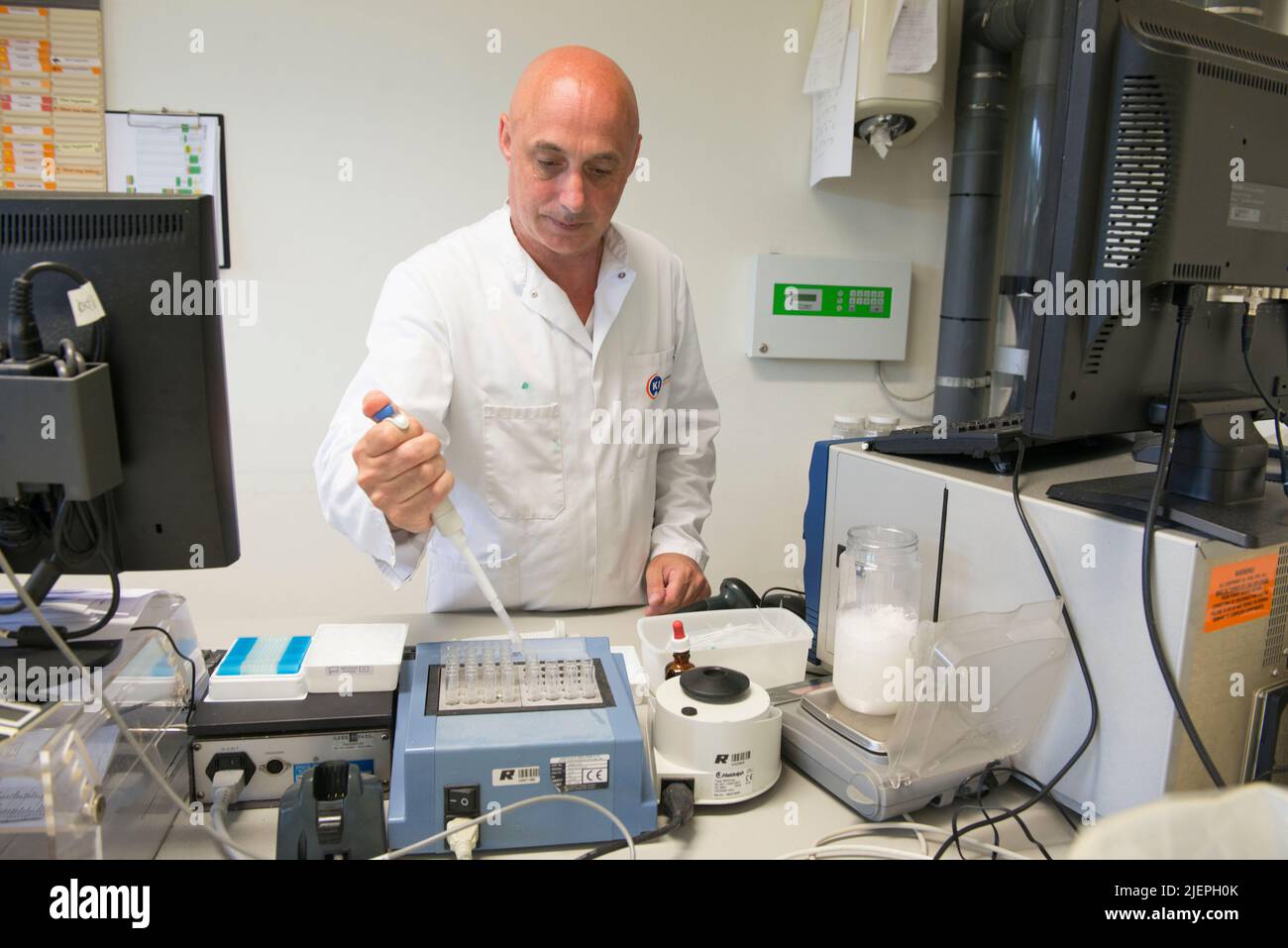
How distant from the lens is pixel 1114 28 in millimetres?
818

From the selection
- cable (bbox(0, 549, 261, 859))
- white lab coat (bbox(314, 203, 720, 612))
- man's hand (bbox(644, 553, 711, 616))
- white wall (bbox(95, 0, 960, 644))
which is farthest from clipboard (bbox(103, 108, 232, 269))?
cable (bbox(0, 549, 261, 859))

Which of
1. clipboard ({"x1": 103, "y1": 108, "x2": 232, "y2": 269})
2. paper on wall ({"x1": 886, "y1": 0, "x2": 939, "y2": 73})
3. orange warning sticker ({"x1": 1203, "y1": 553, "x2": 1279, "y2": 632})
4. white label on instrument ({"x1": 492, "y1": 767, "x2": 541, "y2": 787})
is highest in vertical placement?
paper on wall ({"x1": 886, "y1": 0, "x2": 939, "y2": 73})

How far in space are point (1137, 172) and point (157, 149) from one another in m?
2.20

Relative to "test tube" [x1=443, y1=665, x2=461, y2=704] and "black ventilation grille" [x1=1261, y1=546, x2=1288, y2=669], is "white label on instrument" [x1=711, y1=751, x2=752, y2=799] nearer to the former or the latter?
"test tube" [x1=443, y1=665, x2=461, y2=704]

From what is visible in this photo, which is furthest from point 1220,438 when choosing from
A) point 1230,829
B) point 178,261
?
point 178,261

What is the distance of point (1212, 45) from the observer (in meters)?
0.89

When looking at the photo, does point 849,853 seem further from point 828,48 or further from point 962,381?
point 828,48

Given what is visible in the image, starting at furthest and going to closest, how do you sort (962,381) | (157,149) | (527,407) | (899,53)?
(962,381)
(899,53)
(157,149)
(527,407)

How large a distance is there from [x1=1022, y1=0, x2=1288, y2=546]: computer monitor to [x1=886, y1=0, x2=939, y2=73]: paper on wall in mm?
1455

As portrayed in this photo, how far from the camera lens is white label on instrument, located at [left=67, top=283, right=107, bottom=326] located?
80 cm

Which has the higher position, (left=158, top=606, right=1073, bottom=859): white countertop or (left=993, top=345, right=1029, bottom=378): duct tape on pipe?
(left=993, top=345, right=1029, bottom=378): duct tape on pipe

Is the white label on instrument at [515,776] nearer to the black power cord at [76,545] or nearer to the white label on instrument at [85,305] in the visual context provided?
the black power cord at [76,545]

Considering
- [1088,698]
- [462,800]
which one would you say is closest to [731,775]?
[462,800]

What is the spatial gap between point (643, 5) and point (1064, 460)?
179 centimetres
